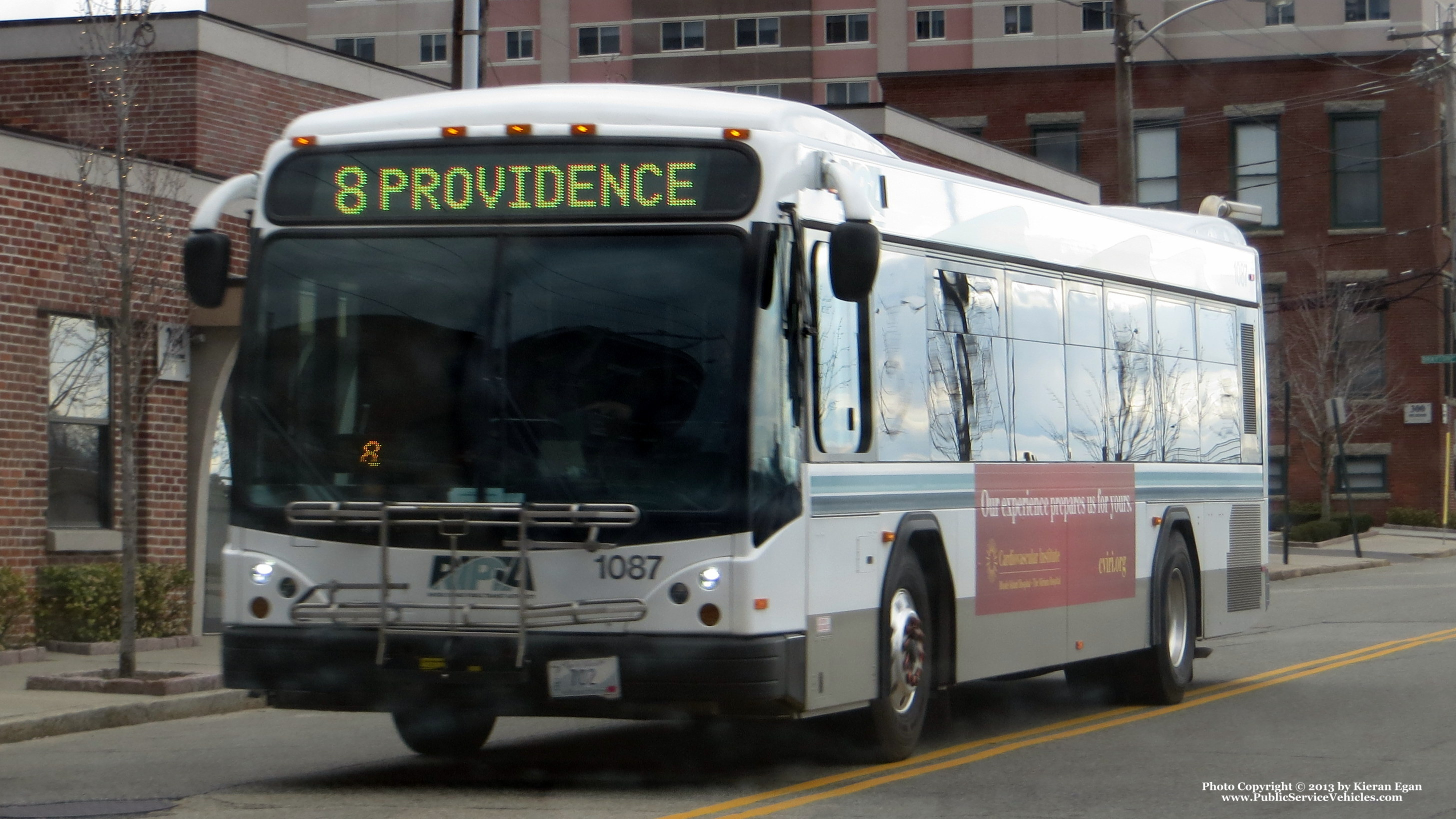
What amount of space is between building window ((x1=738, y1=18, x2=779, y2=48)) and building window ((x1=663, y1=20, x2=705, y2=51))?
1.55 metres

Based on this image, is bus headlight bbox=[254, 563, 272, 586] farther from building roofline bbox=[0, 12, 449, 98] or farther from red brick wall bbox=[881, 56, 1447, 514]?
red brick wall bbox=[881, 56, 1447, 514]

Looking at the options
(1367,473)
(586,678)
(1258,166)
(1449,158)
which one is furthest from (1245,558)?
(1258,166)

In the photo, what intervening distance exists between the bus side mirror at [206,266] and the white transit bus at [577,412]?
0.04 ft

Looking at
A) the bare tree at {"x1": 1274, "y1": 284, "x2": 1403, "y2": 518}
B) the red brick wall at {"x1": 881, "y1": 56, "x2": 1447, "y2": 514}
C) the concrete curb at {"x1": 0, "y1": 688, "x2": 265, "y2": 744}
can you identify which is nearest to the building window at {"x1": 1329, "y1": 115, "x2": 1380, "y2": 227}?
the red brick wall at {"x1": 881, "y1": 56, "x2": 1447, "y2": 514}

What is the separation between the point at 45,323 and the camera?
16.8m

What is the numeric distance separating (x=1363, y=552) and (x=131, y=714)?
29371 millimetres

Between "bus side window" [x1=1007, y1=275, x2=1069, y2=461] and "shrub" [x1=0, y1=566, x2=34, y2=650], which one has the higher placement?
"bus side window" [x1=1007, y1=275, x2=1069, y2=461]

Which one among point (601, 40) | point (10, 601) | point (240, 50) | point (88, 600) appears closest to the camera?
point (10, 601)

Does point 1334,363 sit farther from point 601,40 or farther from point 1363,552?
point 601,40

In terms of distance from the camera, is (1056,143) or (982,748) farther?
(1056,143)

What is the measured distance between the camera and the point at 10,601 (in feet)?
52.5

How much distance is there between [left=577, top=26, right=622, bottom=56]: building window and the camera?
75.0m

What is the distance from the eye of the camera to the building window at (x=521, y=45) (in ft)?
248

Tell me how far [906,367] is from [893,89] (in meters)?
42.9
